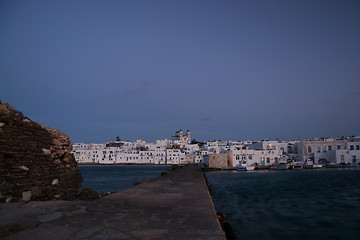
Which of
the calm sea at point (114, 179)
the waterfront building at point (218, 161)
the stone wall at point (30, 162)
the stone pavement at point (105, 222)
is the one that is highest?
the stone wall at point (30, 162)

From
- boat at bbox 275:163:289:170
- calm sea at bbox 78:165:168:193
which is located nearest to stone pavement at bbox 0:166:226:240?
calm sea at bbox 78:165:168:193

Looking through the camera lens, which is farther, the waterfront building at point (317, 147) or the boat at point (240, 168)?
the waterfront building at point (317, 147)

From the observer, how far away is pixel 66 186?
9.01m

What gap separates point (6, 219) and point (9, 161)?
297 cm

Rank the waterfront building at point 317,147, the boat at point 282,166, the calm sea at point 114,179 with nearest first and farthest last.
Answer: the calm sea at point 114,179 < the boat at point 282,166 < the waterfront building at point 317,147

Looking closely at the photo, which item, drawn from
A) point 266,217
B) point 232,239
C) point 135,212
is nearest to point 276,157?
point 266,217

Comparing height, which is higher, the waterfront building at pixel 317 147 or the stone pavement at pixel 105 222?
the waterfront building at pixel 317 147

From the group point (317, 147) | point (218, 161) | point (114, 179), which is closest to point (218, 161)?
point (218, 161)

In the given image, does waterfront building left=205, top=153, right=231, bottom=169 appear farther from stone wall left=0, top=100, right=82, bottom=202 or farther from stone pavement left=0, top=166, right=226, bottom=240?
stone pavement left=0, top=166, right=226, bottom=240

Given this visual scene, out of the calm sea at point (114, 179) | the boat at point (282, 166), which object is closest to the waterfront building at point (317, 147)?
the boat at point (282, 166)

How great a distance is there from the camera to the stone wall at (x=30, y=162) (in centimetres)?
624

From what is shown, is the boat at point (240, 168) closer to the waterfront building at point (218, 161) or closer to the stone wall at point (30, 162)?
the waterfront building at point (218, 161)

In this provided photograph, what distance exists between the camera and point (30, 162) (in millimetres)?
7055

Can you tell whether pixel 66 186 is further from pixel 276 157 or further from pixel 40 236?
pixel 276 157
